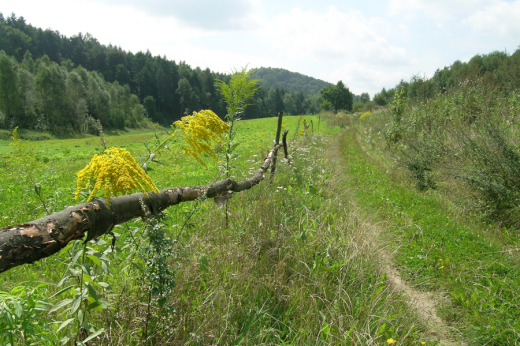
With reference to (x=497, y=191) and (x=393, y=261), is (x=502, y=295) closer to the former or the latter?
(x=393, y=261)

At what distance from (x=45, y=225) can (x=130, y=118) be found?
59.4m

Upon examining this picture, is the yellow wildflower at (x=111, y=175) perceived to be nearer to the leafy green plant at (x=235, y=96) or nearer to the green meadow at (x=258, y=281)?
the green meadow at (x=258, y=281)

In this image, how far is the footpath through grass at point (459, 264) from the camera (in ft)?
10.5

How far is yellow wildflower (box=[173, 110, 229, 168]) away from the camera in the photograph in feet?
7.25

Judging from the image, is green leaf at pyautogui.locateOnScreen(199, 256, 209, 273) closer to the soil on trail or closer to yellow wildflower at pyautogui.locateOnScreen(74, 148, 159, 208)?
yellow wildflower at pyautogui.locateOnScreen(74, 148, 159, 208)

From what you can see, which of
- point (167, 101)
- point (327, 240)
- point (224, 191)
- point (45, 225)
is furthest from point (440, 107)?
point (167, 101)

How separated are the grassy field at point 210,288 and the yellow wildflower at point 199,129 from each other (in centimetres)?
14

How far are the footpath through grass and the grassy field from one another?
0.82 meters

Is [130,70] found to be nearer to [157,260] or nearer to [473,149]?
[473,149]

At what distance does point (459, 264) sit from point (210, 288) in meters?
4.04

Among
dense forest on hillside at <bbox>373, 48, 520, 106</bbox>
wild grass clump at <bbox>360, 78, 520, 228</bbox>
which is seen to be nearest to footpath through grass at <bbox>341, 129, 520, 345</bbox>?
wild grass clump at <bbox>360, 78, 520, 228</bbox>

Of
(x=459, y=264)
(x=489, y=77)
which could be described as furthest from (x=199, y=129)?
(x=489, y=77)

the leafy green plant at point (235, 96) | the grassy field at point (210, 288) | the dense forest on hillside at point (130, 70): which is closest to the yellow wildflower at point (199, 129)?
the grassy field at point (210, 288)

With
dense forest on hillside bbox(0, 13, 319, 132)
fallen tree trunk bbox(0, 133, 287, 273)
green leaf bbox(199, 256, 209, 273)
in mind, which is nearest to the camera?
fallen tree trunk bbox(0, 133, 287, 273)
